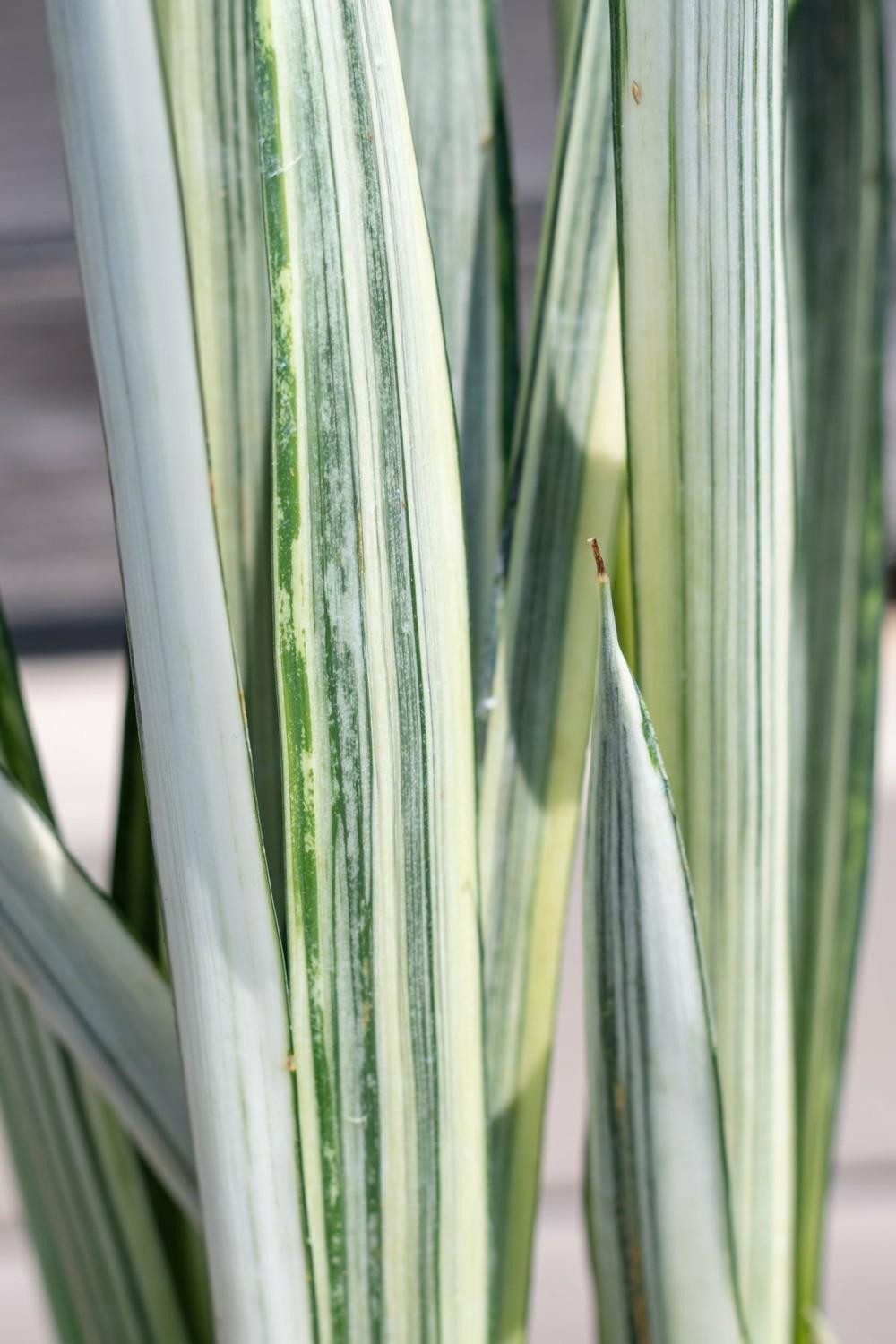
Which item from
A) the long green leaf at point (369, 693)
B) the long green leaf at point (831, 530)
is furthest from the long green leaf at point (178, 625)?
the long green leaf at point (831, 530)

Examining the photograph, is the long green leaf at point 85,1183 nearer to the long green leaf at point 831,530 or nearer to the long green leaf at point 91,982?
the long green leaf at point 91,982

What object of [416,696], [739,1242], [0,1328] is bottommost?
[0,1328]

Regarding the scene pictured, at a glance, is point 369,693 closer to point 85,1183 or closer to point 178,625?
point 178,625

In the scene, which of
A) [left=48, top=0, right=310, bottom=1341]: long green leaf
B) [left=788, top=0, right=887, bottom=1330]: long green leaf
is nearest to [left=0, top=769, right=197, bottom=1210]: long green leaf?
[left=48, top=0, right=310, bottom=1341]: long green leaf

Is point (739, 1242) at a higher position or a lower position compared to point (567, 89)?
lower

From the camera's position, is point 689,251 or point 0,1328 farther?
point 0,1328

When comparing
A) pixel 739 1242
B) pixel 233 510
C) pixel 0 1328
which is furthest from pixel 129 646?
pixel 0 1328

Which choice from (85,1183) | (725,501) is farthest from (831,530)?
(85,1183)

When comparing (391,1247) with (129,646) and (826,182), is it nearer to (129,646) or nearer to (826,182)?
(129,646)
